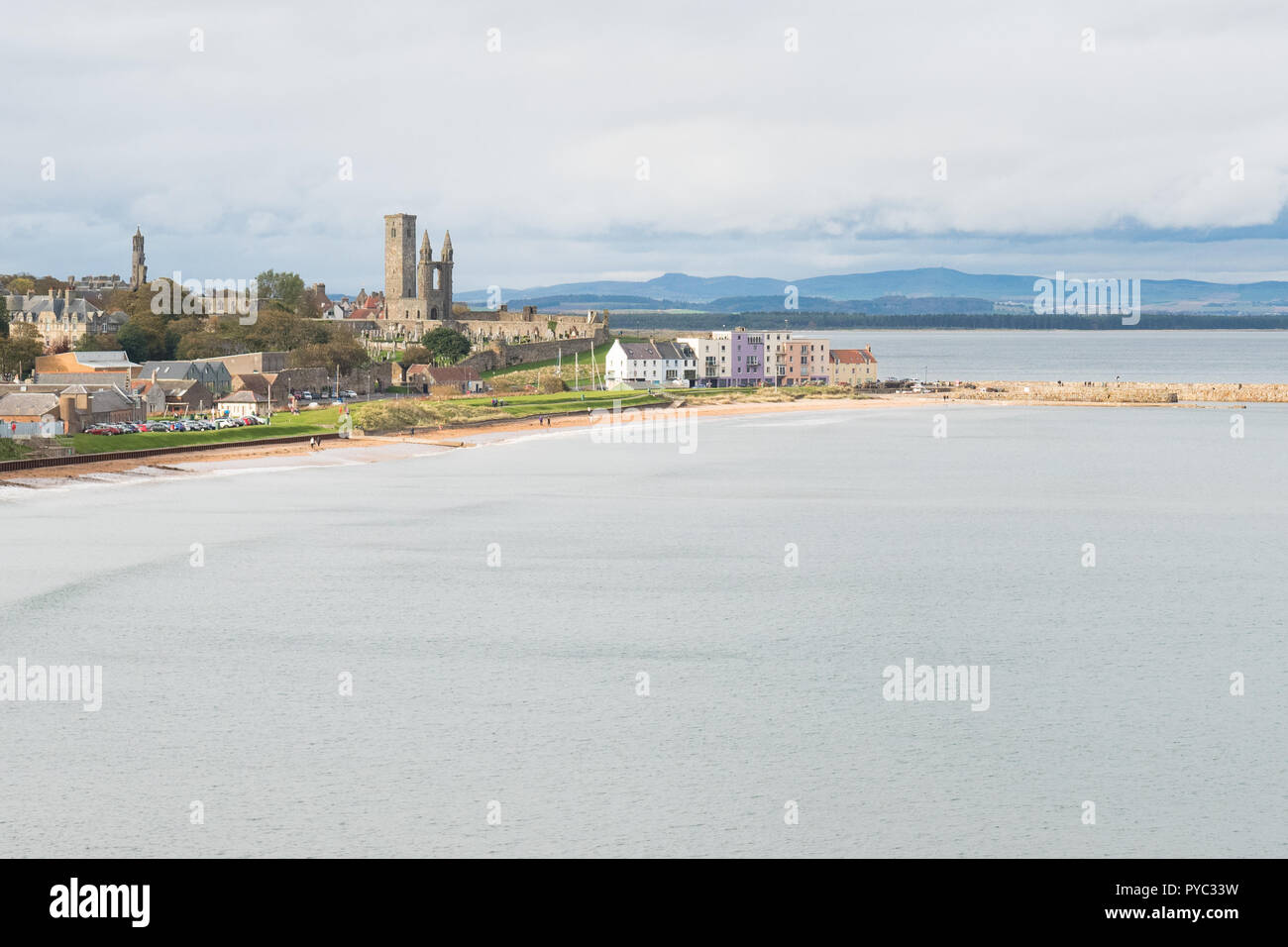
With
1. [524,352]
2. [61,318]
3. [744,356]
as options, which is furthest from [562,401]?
[61,318]

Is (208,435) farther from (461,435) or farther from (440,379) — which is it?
(440,379)

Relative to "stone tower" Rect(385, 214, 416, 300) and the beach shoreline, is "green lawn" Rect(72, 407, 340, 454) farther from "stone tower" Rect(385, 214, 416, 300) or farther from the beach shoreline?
"stone tower" Rect(385, 214, 416, 300)

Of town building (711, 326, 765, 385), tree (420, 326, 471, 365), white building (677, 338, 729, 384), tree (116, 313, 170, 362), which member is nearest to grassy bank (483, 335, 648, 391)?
tree (420, 326, 471, 365)

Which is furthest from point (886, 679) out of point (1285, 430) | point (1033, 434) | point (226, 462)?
point (1285, 430)

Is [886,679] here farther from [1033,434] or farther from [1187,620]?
[1033,434]

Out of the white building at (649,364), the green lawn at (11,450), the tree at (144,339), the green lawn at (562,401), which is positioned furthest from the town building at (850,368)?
the green lawn at (11,450)
